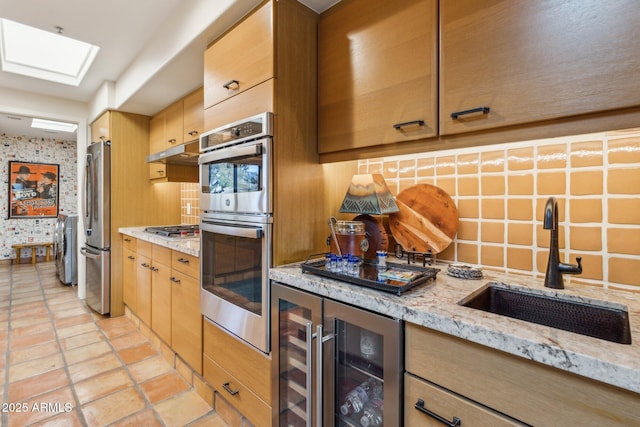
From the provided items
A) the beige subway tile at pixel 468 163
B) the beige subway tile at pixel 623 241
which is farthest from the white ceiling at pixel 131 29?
the beige subway tile at pixel 623 241

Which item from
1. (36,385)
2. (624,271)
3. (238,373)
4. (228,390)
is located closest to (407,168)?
(624,271)

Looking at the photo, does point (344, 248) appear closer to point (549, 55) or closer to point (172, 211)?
point (549, 55)

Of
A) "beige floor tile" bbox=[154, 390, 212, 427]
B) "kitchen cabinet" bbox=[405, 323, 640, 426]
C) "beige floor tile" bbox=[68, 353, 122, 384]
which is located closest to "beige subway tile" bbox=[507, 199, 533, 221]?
"kitchen cabinet" bbox=[405, 323, 640, 426]

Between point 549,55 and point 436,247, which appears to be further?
point 436,247

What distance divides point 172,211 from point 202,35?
2357mm

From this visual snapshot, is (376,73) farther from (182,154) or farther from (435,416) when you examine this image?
(182,154)

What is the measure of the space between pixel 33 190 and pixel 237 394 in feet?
22.7

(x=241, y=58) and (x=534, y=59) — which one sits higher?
(x=241, y=58)

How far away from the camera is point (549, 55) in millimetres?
916

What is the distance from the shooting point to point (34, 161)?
19.4ft

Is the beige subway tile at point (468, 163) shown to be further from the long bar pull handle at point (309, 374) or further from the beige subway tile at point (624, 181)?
the long bar pull handle at point (309, 374)

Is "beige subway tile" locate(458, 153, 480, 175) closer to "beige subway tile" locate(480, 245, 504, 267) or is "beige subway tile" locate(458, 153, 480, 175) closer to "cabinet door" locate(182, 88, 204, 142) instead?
"beige subway tile" locate(480, 245, 504, 267)

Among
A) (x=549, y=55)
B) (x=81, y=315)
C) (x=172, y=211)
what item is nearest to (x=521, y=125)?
(x=549, y=55)

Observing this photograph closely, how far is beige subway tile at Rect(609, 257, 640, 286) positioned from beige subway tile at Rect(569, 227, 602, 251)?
6 centimetres
